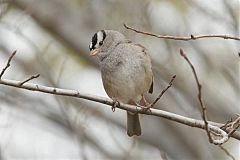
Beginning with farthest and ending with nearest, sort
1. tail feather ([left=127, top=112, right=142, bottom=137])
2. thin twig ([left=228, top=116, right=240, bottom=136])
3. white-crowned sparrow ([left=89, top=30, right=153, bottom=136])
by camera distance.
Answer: tail feather ([left=127, top=112, right=142, bottom=137]) < white-crowned sparrow ([left=89, top=30, right=153, bottom=136]) < thin twig ([left=228, top=116, right=240, bottom=136])

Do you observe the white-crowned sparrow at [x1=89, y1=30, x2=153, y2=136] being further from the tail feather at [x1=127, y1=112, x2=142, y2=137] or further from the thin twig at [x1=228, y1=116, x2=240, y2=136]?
the thin twig at [x1=228, y1=116, x2=240, y2=136]

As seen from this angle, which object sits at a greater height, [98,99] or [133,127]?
[98,99]

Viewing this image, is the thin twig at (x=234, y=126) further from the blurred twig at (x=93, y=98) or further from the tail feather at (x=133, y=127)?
the tail feather at (x=133, y=127)

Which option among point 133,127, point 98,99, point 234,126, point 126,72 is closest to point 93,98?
point 98,99

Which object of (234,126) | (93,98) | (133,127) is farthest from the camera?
(133,127)

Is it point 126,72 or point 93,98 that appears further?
point 126,72

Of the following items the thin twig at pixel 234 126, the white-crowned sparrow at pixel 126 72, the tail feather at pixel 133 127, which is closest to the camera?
the thin twig at pixel 234 126

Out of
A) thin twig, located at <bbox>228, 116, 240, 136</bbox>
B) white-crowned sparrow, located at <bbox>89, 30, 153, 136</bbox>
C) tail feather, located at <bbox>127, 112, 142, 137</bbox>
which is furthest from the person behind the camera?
tail feather, located at <bbox>127, 112, 142, 137</bbox>

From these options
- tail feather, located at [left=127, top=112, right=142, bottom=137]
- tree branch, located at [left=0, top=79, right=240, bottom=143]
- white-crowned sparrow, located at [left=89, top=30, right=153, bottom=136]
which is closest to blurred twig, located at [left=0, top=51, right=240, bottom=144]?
tree branch, located at [left=0, top=79, right=240, bottom=143]

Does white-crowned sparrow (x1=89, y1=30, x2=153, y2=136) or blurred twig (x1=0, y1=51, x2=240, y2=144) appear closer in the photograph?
blurred twig (x1=0, y1=51, x2=240, y2=144)

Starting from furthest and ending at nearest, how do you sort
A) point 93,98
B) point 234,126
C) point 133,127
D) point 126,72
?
point 133,127 < point 126,72 < point 93,98 < point 234,126

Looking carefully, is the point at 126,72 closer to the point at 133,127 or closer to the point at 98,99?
the point at 133,127

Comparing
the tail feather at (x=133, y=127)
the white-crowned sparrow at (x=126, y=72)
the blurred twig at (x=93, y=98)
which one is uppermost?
the blurred twig at (x=93, y=98)

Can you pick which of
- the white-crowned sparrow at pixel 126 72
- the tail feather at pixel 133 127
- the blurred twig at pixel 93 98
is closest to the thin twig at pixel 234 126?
the blurred twig at pixel 93 98
